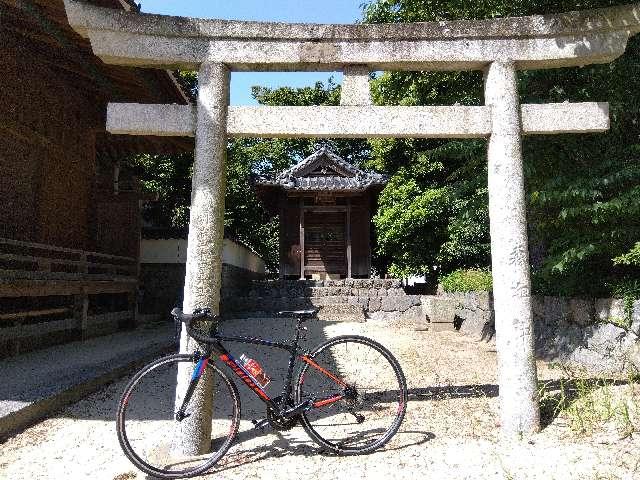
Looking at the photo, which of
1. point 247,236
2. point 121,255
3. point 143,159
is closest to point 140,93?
point 121,255

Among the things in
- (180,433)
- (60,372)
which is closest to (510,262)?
(180,433)

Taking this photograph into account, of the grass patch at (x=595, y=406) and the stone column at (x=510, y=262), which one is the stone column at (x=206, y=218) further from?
the grass patch at (x=595, y=406)

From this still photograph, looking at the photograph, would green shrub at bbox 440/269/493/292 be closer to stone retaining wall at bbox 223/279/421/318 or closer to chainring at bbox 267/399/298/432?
stone retaining wall at bbox 223/279/421/318

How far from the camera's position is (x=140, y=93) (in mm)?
8906

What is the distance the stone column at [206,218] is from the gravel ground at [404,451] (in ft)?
1.67

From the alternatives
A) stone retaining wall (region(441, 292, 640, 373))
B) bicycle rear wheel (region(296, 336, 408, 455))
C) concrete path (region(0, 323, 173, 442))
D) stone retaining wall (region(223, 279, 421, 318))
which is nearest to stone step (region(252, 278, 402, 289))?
stone retaining wall (region(223, 279, 421, 318))

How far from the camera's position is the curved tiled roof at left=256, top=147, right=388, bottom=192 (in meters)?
15.6

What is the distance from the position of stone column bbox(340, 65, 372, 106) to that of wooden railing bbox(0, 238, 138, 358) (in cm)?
520

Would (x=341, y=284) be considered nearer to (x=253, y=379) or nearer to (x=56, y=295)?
(x=56, y=295)

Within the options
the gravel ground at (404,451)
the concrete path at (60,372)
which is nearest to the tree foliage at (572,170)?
the gravel ground at (404,451)

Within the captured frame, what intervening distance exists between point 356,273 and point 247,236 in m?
8.64

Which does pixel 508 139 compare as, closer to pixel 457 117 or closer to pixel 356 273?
pixel 457 117

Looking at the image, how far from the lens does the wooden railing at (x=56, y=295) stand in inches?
261

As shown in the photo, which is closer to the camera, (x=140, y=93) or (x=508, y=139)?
(x=508, y=139)
